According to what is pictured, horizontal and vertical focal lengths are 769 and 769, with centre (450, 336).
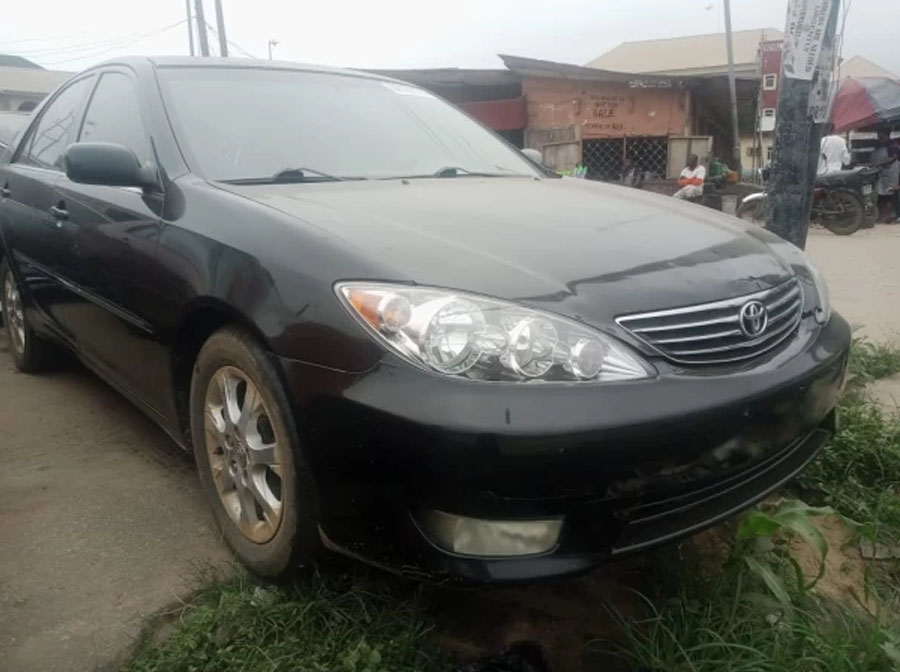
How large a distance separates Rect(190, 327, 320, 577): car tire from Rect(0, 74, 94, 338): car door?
1182 mm

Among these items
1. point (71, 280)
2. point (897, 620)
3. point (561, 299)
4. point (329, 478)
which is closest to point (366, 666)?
point (329, 478)

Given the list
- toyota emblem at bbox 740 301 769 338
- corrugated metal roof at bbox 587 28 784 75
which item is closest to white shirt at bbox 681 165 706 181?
toyota emblem at bbox 740 301 769 338

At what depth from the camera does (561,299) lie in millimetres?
1675

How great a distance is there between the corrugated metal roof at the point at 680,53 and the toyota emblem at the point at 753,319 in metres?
30.3

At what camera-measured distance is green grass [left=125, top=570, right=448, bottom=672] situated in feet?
5.78

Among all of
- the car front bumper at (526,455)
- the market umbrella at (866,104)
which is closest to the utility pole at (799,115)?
the car front bumper at (526,455)

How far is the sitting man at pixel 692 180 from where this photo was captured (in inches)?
474

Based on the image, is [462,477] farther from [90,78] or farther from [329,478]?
[90,78]

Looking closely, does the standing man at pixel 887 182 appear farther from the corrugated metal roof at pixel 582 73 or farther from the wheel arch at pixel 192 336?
the wheel arch at pixel 192 336

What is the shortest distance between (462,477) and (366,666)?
548mm

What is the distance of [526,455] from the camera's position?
150 centimetres

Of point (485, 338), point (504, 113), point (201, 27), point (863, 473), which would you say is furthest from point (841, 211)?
point (201, 27)

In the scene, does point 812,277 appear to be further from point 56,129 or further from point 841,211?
point 841,211

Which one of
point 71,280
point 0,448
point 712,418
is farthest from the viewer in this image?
A: point 0,448
